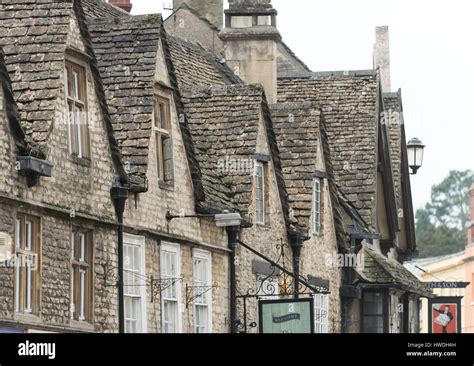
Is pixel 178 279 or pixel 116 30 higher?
pixel 116 30

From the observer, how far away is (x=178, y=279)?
29625 millimetres

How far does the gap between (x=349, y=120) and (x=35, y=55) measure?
64.6 feet

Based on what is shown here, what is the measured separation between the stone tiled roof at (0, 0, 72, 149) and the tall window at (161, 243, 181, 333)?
4559mm

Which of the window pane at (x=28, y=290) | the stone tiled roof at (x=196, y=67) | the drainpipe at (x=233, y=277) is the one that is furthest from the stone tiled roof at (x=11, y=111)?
the stone tiled roof at (x=196, y=67)

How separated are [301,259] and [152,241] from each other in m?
7.67

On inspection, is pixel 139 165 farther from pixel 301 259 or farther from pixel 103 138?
pixel 301 259

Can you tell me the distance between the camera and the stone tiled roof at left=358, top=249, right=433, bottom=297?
4091 cm

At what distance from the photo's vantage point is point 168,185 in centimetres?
2964

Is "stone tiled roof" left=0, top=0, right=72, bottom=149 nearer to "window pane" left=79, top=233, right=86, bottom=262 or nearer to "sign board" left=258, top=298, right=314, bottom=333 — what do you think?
"window pane" left=79, top=233, right=86, bottom=262

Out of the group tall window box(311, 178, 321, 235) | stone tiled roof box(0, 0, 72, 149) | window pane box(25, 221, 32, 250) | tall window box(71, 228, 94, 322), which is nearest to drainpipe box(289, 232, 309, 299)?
tall window box(311, 178, 321, 235)

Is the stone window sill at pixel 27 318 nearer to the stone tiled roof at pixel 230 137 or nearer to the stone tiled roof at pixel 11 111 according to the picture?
the stone tiled roof at pixel 11 111

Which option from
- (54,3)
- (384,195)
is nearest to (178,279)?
(54,3)

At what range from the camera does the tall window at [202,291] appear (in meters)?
30.7

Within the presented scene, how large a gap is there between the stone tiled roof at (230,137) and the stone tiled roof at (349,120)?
7788 mm
